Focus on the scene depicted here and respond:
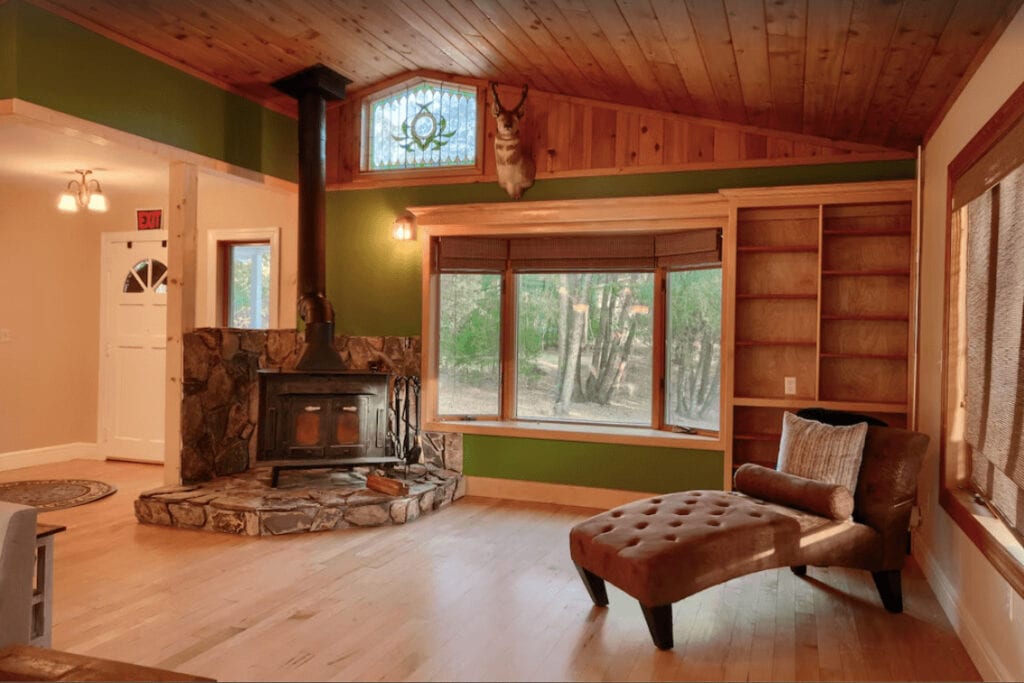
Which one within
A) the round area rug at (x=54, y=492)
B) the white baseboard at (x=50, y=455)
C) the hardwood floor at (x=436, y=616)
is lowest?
the hardwood floor at (x=436, y=616)

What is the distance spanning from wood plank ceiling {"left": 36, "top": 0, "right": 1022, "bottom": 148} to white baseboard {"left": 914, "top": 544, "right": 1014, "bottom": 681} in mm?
2260

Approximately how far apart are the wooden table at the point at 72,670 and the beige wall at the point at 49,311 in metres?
5.41

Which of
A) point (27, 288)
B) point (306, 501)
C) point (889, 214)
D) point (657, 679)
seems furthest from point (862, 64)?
point (27, 288)

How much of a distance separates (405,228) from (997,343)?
4.04 meters

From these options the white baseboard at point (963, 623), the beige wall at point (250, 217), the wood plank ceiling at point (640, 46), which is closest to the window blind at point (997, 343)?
the white baseboard at point (963, 623)

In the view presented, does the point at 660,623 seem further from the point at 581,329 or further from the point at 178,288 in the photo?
the point at 178,288

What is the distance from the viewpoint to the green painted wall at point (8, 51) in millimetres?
3850

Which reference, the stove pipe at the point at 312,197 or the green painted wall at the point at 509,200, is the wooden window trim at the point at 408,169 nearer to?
the green painted wall at the point at 509,200

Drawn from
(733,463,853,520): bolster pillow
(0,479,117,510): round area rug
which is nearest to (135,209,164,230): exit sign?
(0,479,117,510): round area rug

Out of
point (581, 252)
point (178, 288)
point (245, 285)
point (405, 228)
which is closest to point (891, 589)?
point (581, 252)

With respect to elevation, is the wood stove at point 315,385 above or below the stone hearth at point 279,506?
above

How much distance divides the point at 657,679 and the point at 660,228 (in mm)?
3226

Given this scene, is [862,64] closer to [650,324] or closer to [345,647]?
[650,324]

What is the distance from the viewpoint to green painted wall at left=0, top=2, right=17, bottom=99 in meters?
3.85
